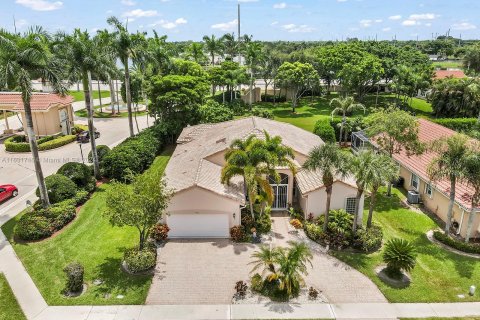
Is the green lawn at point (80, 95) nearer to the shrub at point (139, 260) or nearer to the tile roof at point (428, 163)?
the shrub at point (139, 260)

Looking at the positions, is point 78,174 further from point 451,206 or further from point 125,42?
point 451,206

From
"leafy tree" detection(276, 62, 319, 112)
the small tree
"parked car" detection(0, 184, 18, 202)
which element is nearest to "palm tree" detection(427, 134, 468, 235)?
the small tree

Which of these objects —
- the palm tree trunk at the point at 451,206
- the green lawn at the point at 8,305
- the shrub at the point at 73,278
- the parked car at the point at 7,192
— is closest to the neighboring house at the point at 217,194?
the palm tree trunk at the point at 451,206

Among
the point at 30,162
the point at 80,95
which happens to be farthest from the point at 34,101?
the point at 80,95

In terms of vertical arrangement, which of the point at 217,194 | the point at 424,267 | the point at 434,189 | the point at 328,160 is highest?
the point at 328,160

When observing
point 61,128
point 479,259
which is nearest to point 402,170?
point 479,259

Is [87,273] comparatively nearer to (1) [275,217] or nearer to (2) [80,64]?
(1) [275,217]
